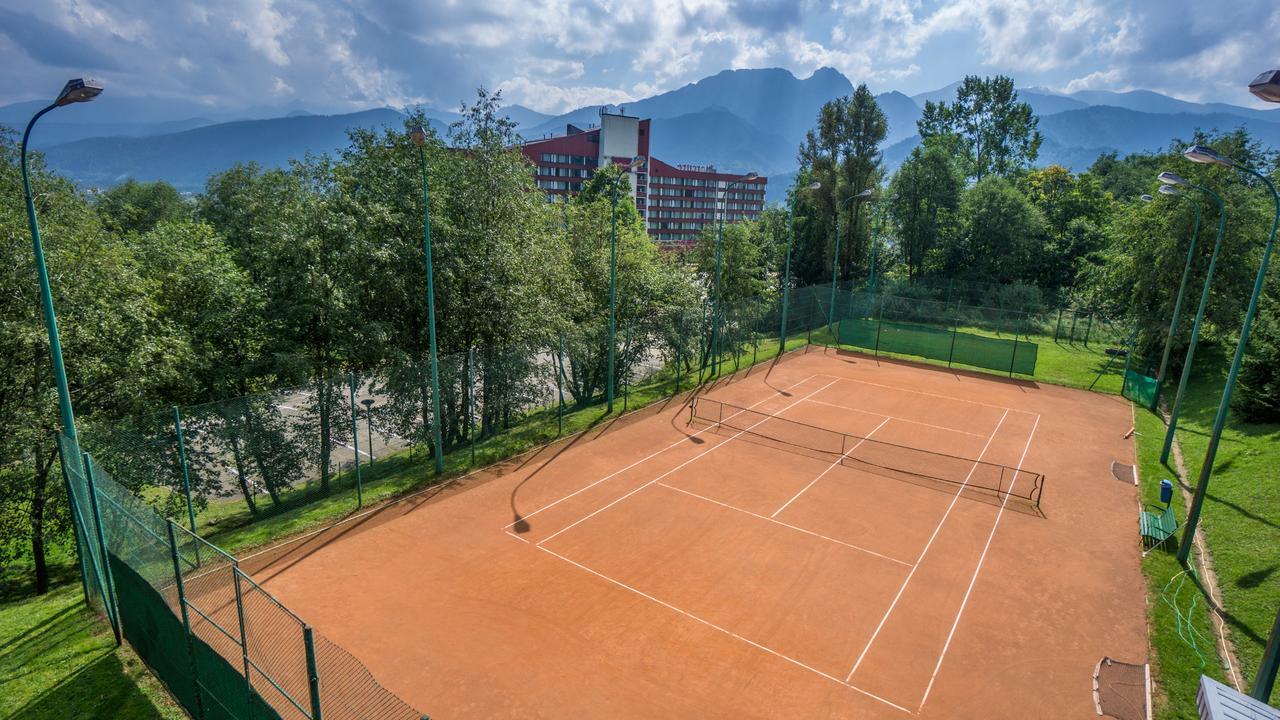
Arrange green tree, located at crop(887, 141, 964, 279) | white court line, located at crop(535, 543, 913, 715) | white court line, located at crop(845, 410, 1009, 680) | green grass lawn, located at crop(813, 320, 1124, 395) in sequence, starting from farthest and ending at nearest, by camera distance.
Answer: green tree, located at crop(887, 141, 964, 279)
green grass lawn, located at crop(813, 320, 1124, 395)
white court line, located at crop(845, 410, 1009, 680)
white court line, located at crop(535, 543, 913, 715)

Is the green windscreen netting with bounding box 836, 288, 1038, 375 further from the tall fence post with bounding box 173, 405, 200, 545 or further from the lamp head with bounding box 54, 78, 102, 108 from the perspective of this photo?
the lamp head with bounding box 54, 78, 102, 108

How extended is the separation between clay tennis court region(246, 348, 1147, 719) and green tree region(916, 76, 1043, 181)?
183 ft

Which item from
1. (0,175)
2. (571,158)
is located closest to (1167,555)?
(0,175)

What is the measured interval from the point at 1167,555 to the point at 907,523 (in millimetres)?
5457

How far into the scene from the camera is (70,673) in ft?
30.6

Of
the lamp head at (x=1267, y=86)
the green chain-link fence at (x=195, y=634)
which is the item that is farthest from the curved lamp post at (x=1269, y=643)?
the green chain-link fence at (x=195, y=634)

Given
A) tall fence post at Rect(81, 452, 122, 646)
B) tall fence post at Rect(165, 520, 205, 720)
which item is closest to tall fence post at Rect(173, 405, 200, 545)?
tall fence post at Rect(81, 452, 122, 646)

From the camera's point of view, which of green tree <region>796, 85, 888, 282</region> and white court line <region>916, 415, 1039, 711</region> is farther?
green tree <region>796, 85, 888, 282</region>

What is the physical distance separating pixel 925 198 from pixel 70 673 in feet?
187

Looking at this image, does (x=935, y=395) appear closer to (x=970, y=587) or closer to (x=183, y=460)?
(x=970, y=587)

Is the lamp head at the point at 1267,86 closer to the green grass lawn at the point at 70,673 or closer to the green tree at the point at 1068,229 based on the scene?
the green grass lawn at the point at 70,673

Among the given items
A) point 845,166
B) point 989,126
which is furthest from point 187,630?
point 989,126

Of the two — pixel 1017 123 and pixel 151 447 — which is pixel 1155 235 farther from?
pixel 1017 123

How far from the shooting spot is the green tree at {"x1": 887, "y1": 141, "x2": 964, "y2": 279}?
5209 centimetres
